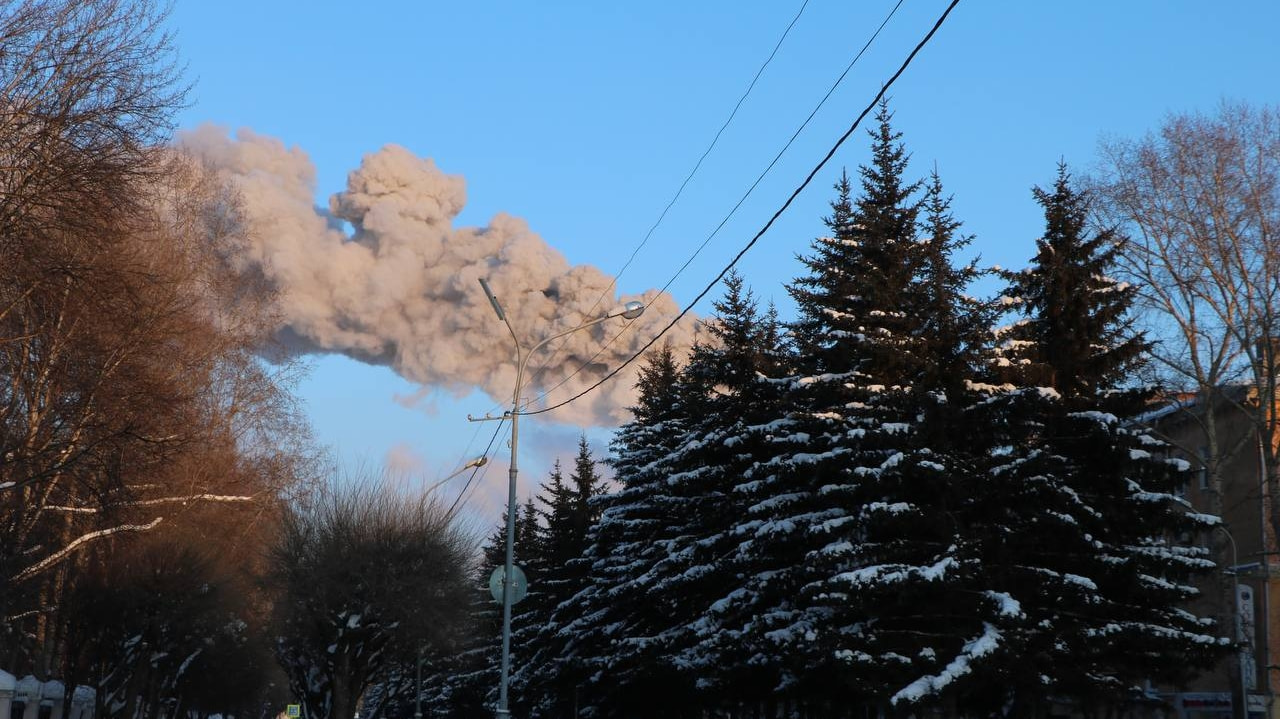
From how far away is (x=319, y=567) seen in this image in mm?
39781

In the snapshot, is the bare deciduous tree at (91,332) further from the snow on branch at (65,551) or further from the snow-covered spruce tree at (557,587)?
the snow-covered spruce tree at (557,587)

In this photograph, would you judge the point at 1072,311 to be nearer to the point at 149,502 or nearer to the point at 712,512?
the point at 712,512

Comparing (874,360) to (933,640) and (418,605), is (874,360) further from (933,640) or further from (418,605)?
(418,605)

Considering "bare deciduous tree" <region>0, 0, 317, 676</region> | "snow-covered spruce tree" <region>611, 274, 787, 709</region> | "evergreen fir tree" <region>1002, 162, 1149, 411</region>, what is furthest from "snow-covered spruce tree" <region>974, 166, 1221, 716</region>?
"bare deciduous tree" <region>0, 0, 317, 676</region>

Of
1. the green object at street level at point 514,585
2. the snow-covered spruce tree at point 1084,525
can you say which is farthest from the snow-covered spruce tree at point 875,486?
the green object at street level at point 514,585

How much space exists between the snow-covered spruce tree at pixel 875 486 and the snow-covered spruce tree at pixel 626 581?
626 cm

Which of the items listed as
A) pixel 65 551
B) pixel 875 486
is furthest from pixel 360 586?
pixel 875 486

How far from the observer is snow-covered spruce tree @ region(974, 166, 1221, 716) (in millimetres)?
22328

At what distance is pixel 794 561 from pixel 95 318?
1420 centimetres

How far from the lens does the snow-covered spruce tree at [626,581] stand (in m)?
31.8

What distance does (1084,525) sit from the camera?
23.6 metres

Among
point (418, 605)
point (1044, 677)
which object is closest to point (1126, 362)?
point (1044, 677)

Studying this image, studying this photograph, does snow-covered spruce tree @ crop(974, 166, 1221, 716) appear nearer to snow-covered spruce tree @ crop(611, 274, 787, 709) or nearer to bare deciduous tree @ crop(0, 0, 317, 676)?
snow-covered spruce tree @ crop(611, 274, 787, 709)

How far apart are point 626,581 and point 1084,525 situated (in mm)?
13031
